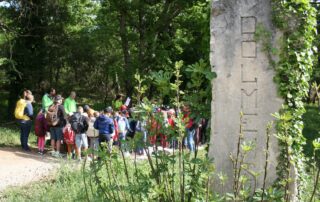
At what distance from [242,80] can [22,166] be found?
7.53m

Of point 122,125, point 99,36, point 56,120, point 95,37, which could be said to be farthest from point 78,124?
point 95,37

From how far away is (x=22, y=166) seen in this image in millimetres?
11539

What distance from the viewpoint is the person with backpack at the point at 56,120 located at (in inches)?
521

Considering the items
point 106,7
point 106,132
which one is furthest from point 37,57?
point 106,132

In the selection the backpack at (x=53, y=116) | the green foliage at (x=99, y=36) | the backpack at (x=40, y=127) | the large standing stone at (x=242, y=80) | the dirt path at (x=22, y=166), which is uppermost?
the green foliage at (x=99, y=36)

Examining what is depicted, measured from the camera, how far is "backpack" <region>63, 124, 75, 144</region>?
43.0ft

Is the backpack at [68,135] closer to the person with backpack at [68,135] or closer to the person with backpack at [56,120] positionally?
the person with backpack at [68,135]

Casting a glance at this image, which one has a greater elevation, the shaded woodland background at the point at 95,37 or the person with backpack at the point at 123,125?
the shaded woodland background at the point at 95,37

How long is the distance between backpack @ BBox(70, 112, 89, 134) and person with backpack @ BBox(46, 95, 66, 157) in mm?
657

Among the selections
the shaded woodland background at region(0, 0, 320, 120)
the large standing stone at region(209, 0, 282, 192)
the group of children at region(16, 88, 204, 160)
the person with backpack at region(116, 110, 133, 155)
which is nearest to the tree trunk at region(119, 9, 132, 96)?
the shaded woodland background at region(0, 0, 320, 120)

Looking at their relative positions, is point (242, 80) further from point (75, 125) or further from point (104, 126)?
point (75, 125)

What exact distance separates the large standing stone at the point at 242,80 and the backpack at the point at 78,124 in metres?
7.54

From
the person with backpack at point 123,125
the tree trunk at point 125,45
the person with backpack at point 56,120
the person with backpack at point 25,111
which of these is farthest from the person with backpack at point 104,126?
the tree trunk at point 125,45

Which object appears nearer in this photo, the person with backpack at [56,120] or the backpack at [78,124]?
the backpack at [78,124]
